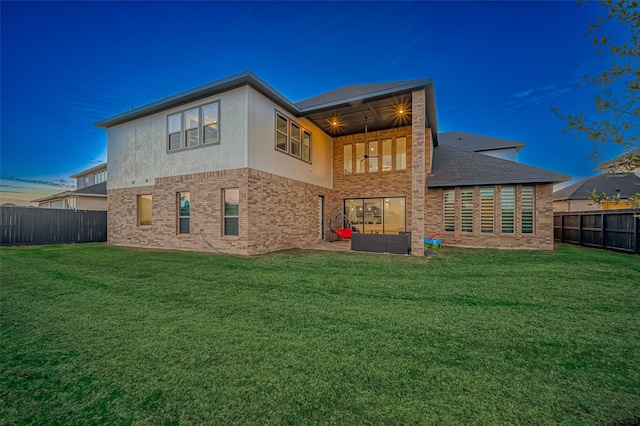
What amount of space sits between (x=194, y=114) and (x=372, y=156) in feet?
29.3

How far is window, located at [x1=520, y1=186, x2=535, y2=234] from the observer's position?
1111cm

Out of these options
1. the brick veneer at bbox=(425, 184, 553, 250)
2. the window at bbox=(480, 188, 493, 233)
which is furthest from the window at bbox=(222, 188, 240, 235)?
the window at bbox=(480, 188, 493, 233)

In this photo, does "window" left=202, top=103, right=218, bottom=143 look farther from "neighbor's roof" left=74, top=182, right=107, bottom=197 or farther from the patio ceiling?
"neighbor's roof" left=74, top=182, right=107, bottom=197

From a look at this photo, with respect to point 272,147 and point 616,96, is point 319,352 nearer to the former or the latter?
point 616,96

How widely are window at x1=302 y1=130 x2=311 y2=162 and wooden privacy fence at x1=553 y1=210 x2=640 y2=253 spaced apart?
1280 cm

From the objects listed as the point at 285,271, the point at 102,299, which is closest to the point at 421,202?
the point at 285,271

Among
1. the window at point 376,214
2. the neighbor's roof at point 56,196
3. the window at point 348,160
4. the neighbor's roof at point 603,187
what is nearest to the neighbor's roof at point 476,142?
the neighbor's roof at point 603,187

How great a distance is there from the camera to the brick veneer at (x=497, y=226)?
1087 centimetres

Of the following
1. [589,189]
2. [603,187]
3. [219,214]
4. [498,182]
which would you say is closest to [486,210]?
[498,182]

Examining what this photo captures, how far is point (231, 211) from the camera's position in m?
9.84

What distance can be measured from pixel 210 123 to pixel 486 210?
12.3 meters

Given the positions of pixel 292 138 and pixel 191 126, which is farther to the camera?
pixel 292 138

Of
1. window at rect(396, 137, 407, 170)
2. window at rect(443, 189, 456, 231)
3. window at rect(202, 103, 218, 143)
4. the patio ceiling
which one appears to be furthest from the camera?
window at rect(396, 137, 407, 170)

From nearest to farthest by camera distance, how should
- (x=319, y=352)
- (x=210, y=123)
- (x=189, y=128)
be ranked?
1. (x=319, y=352)
2. (x=210, y=123)
3. (x=189, y=128)
